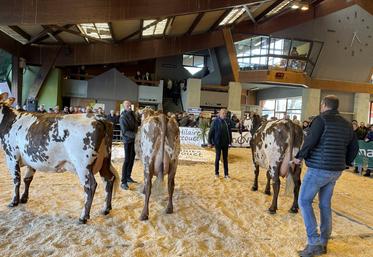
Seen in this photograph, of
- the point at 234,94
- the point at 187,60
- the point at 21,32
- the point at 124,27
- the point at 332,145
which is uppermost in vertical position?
the point at 187,60

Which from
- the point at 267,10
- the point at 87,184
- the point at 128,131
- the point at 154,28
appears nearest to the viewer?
the point at 87,184

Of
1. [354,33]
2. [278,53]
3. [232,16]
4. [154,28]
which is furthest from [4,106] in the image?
[354,33]

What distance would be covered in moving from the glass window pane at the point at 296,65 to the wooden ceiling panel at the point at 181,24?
24.0ft

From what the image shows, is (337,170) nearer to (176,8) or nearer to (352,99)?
(176,8)

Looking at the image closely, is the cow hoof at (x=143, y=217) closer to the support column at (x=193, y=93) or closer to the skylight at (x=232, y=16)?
the skylight at (x=232, y=16)

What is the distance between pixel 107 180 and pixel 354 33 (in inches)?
868

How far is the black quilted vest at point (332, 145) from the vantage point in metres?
3.35

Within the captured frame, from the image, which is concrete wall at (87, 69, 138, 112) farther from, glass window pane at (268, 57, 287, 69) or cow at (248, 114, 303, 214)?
cow at (248, 114, 303, 214)

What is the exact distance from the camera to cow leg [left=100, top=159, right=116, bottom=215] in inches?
180

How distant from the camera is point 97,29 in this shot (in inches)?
611

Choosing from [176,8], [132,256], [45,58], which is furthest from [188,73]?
[132,256]

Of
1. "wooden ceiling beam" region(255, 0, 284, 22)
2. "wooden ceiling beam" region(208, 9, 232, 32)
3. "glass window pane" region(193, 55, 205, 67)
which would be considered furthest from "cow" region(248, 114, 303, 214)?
"glass window pane" region(193, 55, 205, 67)

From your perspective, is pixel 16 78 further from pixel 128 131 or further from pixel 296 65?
pixel 296 65

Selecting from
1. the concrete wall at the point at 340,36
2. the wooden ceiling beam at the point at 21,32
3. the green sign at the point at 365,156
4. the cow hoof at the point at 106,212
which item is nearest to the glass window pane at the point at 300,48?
the concrete wall at the point at 340,36
